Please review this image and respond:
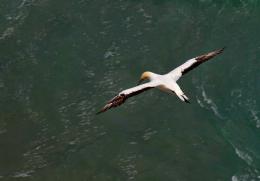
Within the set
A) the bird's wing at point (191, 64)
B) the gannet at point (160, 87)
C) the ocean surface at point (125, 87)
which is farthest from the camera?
the ocean surface at point (125, 87)

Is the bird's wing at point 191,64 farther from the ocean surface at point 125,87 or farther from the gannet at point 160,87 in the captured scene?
the ocean surface at point 125,87

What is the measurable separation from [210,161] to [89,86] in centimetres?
614

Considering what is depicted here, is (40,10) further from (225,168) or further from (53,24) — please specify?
A: (225,168)

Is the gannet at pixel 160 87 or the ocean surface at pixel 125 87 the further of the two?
the ocean surface at pixel 125 87

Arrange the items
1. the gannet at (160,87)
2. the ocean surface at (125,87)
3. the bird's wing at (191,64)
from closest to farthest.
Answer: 1. the gannet at (160,87)
2. the bird's wing at (191,64)
3. the ocean surface at (125,87)

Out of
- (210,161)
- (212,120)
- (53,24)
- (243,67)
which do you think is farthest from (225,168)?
(53,24)

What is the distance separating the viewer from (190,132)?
2766 centimetres

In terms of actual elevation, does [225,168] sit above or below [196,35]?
below

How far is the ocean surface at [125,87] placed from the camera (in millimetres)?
26312

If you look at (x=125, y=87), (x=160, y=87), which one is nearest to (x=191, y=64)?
(x=160, y=87)

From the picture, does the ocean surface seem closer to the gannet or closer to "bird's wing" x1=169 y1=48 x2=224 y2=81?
the gannet

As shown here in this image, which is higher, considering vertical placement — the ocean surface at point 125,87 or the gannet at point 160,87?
the gannet at point 160,87

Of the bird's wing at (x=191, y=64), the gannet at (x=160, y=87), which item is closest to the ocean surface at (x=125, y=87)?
the gannet at (x=160, y=87)

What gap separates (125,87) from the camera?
1146 inches
